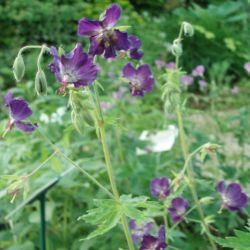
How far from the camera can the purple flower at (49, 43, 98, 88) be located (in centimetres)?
96

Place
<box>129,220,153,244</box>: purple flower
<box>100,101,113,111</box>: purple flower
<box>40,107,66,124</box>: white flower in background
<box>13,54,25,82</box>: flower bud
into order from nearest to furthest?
<box>13,54,25,82</box>: flower bud, <box>129,220,153,244</box>: purple flower, <box>40,107,66,124</box>: white flower in background, <box>100,101,113,111</box>: purple flower

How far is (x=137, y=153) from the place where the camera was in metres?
2.22

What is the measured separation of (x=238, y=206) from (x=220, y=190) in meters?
0.06

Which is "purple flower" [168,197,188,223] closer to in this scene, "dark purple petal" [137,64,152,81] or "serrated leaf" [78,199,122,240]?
"dark purple petal" [137,64,152,81]

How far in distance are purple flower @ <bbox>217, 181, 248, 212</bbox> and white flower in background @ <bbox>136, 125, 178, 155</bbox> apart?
366 mm

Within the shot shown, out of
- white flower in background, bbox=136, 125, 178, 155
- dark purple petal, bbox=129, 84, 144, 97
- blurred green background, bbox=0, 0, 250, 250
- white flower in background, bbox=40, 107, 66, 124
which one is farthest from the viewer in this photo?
white flower in background, bbox=40, 107, 66, 124

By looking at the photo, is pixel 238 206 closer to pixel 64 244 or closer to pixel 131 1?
pixel 64 244

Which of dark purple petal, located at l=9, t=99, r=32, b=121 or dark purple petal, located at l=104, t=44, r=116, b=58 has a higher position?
dark purple petal, located at l=104, t=44, r=116, b=58

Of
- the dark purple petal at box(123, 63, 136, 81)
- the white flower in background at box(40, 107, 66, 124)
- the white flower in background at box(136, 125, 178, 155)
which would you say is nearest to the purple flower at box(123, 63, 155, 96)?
the dark purple petal at box(123, 63, 136, 81)

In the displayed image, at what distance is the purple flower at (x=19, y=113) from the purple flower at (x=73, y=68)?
11cm

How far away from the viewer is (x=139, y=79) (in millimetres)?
1299

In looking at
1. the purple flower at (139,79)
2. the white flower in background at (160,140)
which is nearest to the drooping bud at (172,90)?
the purple flower at (139,79)

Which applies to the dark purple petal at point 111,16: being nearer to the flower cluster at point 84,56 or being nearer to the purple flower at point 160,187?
the flower cluster at point 84,56

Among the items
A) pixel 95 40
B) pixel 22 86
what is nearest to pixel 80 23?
pixel 95 40
